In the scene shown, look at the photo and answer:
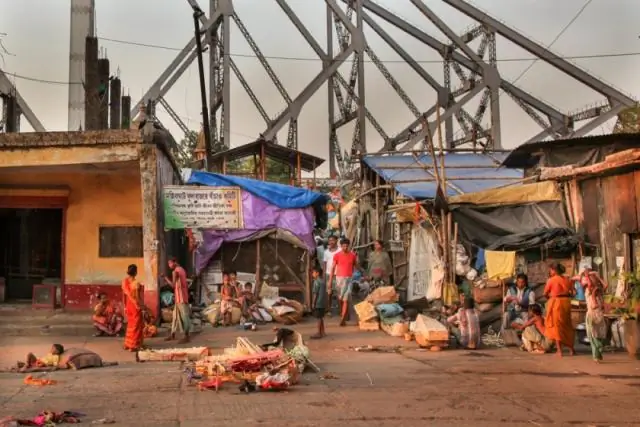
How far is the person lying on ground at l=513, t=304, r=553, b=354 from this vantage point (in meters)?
9.80

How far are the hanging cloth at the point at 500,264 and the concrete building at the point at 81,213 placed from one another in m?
6.24

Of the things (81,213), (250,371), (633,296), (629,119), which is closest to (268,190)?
(81,213)

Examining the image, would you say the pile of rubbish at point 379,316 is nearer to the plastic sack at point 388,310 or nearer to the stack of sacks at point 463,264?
the plastic sack at point 388,310

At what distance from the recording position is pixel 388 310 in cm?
1219

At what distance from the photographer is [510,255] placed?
12.0 metres

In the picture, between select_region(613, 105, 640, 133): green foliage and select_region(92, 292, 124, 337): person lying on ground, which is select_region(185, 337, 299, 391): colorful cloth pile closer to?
select_region(92, 292, 124, 337): person lying on ground

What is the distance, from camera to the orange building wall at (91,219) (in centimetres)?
1327

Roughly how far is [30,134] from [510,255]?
9.02 meters

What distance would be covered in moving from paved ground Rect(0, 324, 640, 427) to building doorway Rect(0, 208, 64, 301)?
16.9ft

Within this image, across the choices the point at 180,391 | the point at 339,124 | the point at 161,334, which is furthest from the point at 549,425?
the point at 339,124

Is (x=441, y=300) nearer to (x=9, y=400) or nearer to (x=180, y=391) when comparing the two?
(x=180, y=391)

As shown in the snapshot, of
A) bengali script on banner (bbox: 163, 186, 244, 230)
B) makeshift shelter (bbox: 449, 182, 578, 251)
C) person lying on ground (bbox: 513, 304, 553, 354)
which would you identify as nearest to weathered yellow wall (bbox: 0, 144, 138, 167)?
bengali script on banner (bbox: 163, 186, 244, 230)

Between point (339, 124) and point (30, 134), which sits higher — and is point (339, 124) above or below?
above

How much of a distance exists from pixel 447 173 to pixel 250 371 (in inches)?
471
